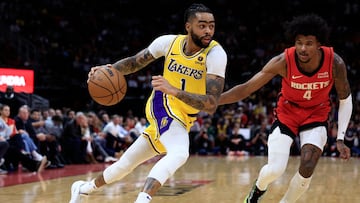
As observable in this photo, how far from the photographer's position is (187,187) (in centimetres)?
869

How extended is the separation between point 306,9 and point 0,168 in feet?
63.4

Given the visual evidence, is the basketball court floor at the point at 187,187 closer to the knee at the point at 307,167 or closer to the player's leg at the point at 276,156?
the player's leg at the point at 276,156

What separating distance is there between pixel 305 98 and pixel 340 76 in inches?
14.4

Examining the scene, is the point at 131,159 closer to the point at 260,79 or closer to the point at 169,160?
the point at 169,160

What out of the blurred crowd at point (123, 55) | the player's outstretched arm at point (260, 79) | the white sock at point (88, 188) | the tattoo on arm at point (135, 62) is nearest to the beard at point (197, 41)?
the tattoo on arm at point (135, 62)

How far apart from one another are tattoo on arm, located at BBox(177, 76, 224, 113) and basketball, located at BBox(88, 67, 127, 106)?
0.87 meters

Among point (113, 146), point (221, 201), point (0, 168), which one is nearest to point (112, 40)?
point (113, 146)

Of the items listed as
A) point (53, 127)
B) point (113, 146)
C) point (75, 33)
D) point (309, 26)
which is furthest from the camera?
point (75, 33)

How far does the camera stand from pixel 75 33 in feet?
82.6

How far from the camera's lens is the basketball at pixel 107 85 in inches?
218

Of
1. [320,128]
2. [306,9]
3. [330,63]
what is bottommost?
[320,128]

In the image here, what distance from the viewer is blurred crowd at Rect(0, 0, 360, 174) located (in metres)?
13.9

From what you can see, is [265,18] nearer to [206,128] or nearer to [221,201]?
[206,128]

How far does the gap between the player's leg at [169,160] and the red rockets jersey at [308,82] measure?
110cm
